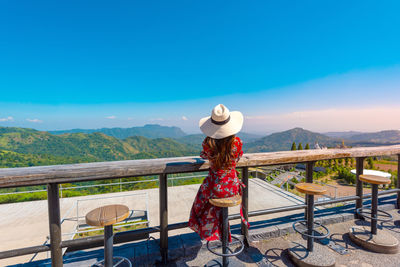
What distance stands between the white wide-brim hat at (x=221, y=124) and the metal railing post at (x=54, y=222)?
44.3 inches

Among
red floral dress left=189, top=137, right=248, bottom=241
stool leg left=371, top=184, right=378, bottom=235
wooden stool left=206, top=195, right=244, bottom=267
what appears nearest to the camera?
wooden stool left=206, top=195, right=244, bottom=267

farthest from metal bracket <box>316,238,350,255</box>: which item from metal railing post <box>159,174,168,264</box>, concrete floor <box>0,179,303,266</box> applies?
concrete floor <box>0,179,303,266</box>

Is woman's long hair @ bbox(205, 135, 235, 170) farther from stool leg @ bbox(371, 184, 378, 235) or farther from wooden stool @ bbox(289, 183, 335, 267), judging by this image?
stool leg @ bbox(371, 184, 378, 235)

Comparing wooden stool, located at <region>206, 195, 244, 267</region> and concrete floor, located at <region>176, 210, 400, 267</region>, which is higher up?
wooden stool, located at <region>206, 195, 244, 267</region>

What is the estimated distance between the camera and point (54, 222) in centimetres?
137

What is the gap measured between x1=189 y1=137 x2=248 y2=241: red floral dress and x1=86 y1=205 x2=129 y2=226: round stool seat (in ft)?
2.05

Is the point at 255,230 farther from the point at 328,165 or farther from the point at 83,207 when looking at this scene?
the point at 328,165

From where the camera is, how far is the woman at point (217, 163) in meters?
1.42

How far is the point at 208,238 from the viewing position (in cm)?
156

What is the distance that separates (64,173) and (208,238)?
1.16m

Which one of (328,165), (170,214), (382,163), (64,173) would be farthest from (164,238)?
(382,163)

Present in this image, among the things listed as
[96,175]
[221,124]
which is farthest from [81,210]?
[221,124]

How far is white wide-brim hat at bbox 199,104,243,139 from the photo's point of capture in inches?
54.7

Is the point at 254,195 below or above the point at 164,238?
below
